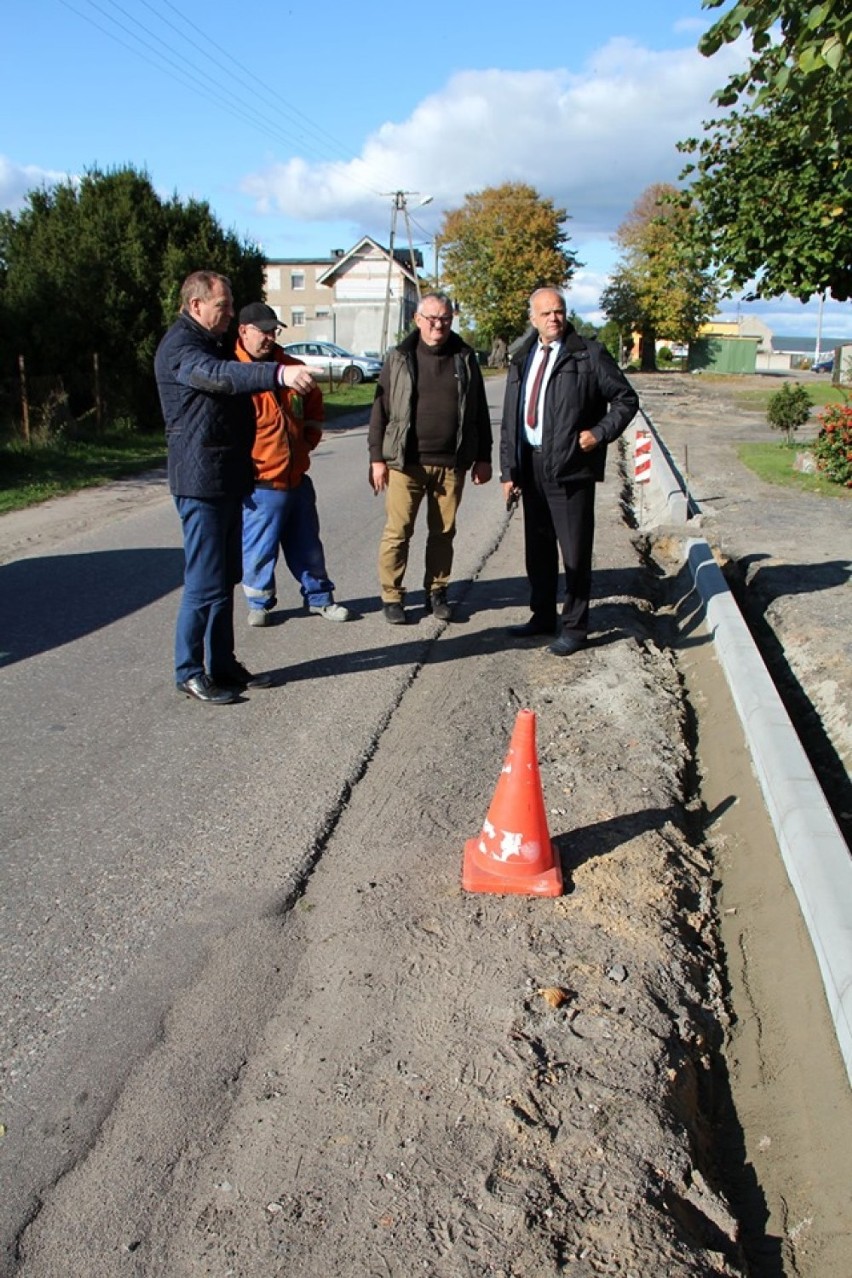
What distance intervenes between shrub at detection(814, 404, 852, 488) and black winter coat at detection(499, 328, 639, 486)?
9.23 metres

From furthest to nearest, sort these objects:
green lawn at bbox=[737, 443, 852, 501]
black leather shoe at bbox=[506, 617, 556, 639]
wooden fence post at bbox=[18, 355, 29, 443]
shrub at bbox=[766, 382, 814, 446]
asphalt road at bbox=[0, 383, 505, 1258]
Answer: shrub at bbox=[766, 382, 814, 446], wooden fence post at bbox=[18, 355, 29, 443], green lawn at bbox=[737, 443, 852, 501], black leather shoe at bbox=[506, 617, 556, 639], asphalt road at bbox=[0, 383, 505, 1258]

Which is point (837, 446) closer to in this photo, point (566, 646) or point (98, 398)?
point (566, 646)

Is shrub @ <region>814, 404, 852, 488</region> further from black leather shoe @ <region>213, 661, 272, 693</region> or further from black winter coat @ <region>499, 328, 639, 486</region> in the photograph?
black leather shoe @ <region>213, 661, 272, 693</region>

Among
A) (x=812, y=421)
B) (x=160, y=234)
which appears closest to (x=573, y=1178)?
(x=160, y=234)

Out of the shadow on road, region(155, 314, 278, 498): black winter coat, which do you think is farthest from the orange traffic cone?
the shadow on road

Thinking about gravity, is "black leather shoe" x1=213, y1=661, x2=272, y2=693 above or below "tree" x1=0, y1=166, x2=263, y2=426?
below

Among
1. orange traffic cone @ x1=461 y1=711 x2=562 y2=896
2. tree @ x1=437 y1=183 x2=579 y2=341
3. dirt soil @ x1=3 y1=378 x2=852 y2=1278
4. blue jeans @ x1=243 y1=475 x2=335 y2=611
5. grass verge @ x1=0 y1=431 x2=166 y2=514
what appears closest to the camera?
dirt soil @ x1=3 y1=378 x2=852 y2=1278

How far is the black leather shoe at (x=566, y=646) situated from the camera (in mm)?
6574

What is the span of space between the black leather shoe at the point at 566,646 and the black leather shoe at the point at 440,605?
957mm

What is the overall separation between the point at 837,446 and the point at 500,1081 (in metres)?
13.6

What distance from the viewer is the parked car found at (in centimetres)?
4019

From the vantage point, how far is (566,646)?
6.58 meters

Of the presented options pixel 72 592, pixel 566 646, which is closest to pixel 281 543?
pixel 72 592

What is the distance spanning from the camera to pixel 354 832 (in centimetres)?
429
